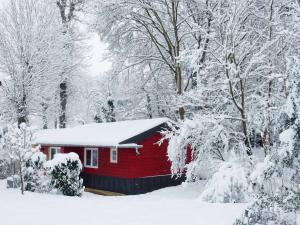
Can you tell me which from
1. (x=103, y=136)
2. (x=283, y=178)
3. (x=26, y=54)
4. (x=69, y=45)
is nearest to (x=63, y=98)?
(x=69, y=45)

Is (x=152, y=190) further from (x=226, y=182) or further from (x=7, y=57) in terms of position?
Answer: (x=7, y=57)

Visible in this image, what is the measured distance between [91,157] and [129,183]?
3.75m

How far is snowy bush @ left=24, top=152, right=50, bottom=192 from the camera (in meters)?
19.2

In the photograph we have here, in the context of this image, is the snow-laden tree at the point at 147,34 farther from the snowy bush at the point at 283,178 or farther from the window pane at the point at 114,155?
the snowy bush at the point at 283,178

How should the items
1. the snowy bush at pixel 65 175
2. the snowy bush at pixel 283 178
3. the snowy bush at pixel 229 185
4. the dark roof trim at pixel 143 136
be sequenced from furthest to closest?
the dark roof trim at pixel 143 136, the snowy bush at pixel 65 175, the snowy bush at pixel 229 185, the snowy bush at pixel 283 178

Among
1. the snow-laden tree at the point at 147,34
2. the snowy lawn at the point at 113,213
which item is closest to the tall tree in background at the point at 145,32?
the snow-laden tree at the point at 147,34

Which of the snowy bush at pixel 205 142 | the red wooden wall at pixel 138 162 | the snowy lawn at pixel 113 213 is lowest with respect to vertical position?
the snowy lawn at pixel 113 213

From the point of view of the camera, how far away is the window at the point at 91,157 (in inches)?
853

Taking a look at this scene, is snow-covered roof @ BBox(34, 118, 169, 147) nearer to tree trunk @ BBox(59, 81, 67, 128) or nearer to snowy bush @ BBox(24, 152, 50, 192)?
snowy bush @ BBox(24, 152, 50, 192)

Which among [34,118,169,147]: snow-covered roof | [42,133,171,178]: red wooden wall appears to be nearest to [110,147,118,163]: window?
[42,133,171,178]: red wooden wall

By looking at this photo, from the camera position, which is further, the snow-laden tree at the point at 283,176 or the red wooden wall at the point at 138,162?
the red wooden wall at the point at 138,162

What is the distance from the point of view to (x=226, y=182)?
13.8 meters

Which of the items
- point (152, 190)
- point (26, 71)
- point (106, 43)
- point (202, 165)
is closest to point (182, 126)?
point (202, 165)

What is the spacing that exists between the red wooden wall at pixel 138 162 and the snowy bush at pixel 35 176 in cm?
316
